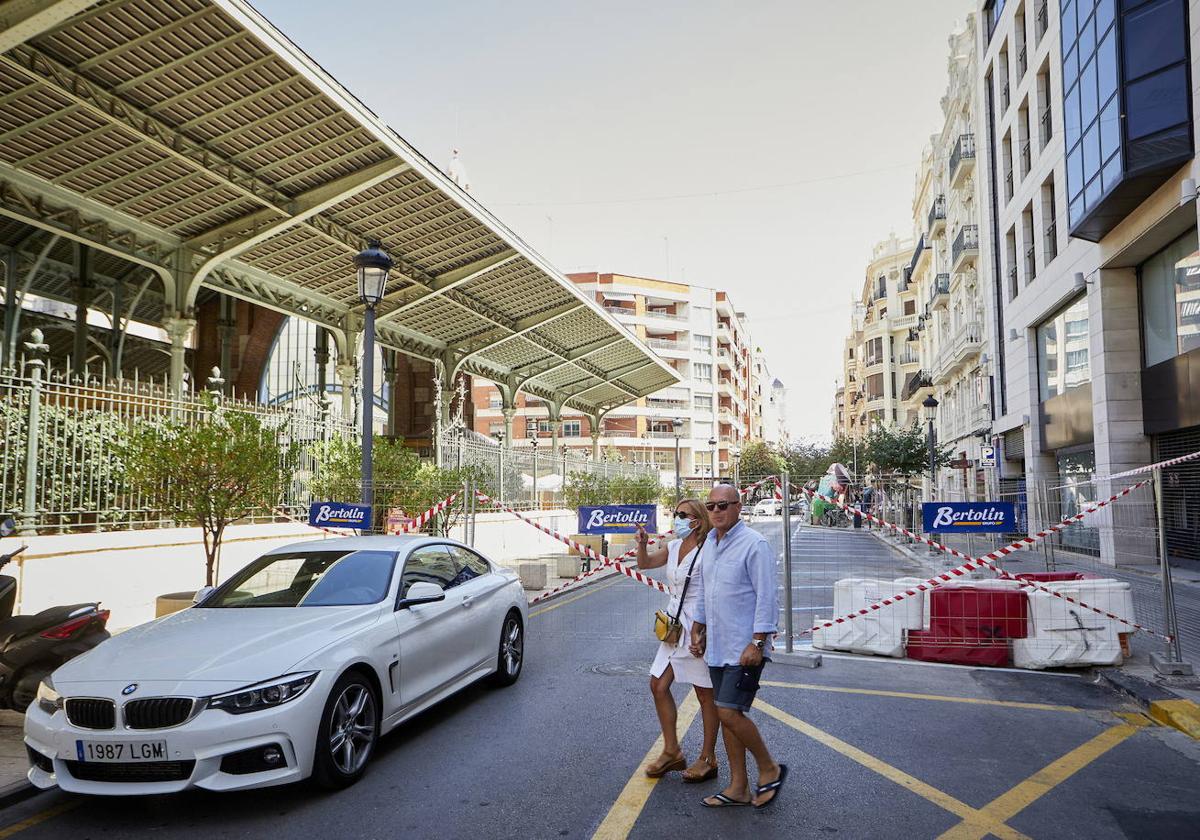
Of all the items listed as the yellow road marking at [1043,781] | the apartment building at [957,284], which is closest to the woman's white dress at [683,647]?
the yellow road marking at [1043,781]

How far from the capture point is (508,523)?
75.3 feet

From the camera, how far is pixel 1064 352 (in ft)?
74.4

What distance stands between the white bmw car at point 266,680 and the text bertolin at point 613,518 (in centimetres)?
501

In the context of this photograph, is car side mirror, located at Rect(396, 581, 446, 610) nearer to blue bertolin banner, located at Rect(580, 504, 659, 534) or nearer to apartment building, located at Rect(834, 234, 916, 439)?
blue bertolin banner, located at Rect(580, 504, 659, 534)

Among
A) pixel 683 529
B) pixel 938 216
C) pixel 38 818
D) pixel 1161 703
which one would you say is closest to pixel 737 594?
pixel 38 818

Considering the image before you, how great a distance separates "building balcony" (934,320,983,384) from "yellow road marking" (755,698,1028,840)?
32.3m

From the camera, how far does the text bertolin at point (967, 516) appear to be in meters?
10.4

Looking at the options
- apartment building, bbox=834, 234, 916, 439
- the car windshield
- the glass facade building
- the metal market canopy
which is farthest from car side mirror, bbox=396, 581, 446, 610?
apartment building, bbox=834, 234, 916, 439

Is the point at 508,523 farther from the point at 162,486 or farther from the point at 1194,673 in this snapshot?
the point at 1194,673

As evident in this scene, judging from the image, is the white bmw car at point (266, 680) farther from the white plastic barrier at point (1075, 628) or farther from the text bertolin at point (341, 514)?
the white plastic barrier at point (1075, 628)

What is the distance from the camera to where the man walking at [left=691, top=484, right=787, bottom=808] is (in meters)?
4.70

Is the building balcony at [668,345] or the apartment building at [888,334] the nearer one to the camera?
the apartment building at [888,334]

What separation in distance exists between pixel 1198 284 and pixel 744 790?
51.5 feet

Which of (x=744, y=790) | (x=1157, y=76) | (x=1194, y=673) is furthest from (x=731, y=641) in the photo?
(x=1157, y=76)
